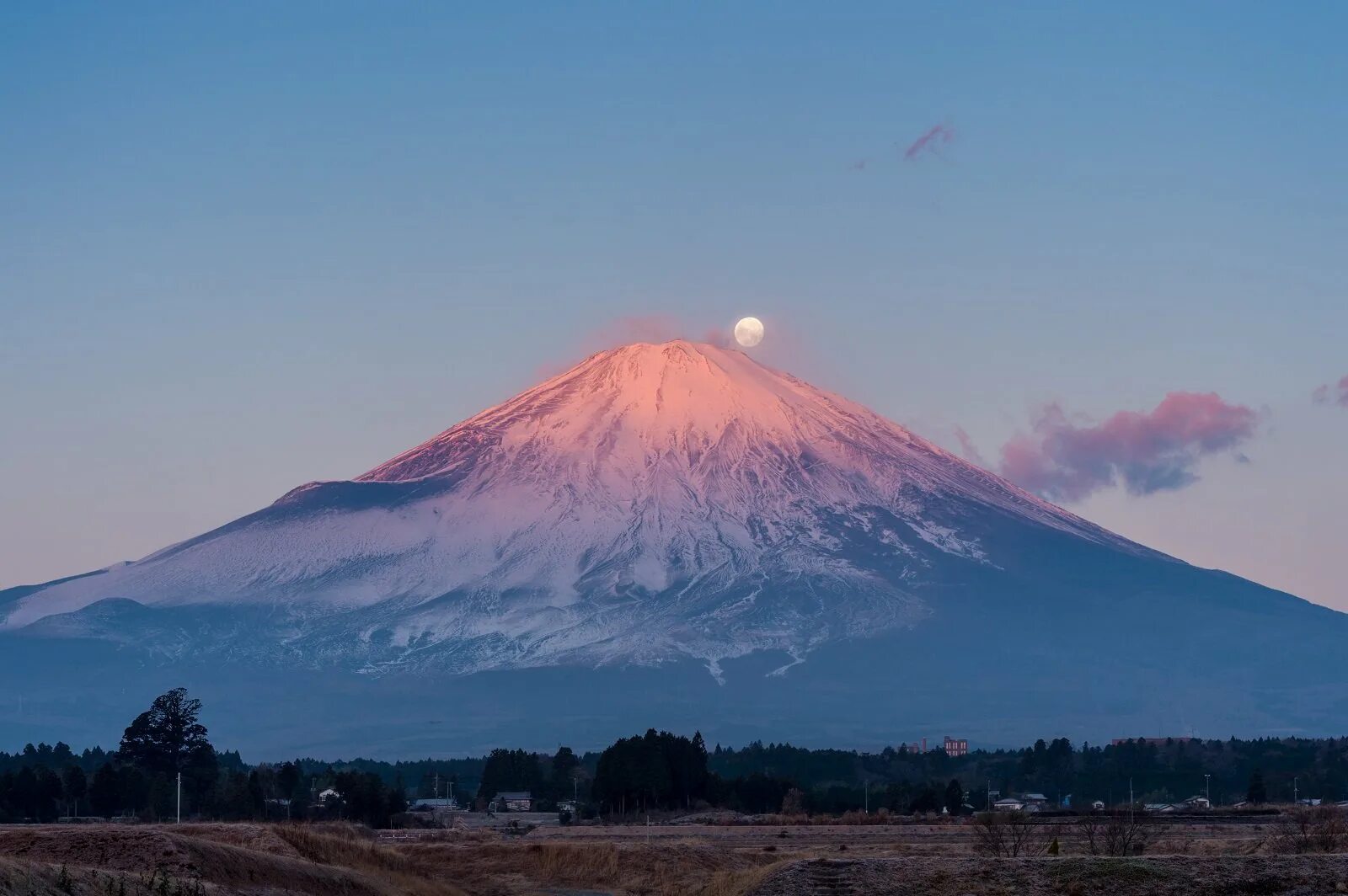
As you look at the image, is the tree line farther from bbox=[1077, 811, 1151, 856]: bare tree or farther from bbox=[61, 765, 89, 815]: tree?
bbox=[1077, 811, 1151, 856]: bare tree

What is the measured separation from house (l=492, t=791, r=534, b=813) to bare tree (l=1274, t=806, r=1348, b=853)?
5564 cm

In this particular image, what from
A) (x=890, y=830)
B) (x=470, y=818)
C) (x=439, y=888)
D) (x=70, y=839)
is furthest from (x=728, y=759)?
(x=70, y=839)

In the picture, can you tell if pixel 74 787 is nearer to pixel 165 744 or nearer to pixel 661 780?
pixel 165 744

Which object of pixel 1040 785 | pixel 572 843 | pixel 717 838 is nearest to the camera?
pixel 572 843

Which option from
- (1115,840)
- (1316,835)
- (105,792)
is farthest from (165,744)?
(1316,835)

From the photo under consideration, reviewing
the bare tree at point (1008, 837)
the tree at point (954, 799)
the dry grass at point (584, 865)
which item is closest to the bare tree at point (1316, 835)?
the bare tree at point (1008, 837)

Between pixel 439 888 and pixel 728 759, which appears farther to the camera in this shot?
pixel 728 759

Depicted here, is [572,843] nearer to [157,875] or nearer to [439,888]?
[439,888]

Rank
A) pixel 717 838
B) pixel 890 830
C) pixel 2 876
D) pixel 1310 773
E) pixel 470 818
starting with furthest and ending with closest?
pixel 1310 773, pixel 470 818, pixel 890 830, pixel 717 838, pixel 2 876

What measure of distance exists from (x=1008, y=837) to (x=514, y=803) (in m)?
59.1

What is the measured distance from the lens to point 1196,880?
34469 millimetres

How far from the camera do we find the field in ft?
112

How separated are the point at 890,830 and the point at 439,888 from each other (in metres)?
31.1

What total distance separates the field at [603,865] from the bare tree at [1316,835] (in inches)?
25.4
